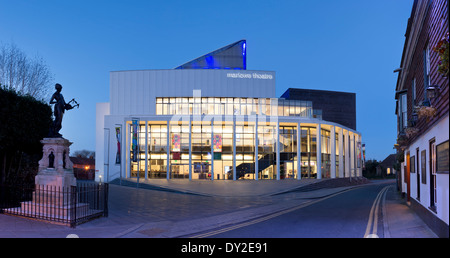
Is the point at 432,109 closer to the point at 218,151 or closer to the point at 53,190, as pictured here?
the point at 53,190

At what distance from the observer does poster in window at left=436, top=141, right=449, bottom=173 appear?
8582 millimetres

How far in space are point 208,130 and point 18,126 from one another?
107 feet

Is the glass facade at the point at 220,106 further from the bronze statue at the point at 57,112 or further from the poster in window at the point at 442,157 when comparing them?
the poster in window at the point at 442,157

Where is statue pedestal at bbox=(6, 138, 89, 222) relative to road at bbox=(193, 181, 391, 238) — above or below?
above

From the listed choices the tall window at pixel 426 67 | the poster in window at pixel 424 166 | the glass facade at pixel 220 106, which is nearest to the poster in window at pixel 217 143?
the glass facade at pixel 220 106

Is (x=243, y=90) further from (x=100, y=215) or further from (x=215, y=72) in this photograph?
(x=100, y=215)

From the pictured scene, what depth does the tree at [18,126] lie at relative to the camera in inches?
611

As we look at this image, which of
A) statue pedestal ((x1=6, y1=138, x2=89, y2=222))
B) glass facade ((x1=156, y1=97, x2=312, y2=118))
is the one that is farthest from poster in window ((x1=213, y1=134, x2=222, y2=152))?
statue pedestal ((x1=6, y1=138, x2=89, y2=222))

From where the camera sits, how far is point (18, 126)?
52.6ft

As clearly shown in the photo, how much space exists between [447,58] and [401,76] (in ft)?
54.0

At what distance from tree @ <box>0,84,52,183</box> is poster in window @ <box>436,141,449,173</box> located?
664 inches

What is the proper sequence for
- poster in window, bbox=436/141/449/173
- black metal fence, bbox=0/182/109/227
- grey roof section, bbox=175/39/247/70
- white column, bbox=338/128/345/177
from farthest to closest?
1. white column, bbox=338/128/345/177
2. grey roof section, bbox=175/39/247/70
3. black metal fence, bbox=0/182/109/227
4. poster in window, bbox=436/141/449/173

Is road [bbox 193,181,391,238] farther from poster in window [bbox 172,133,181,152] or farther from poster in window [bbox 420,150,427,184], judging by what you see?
poster in window [bbox 172,133,181,152]
